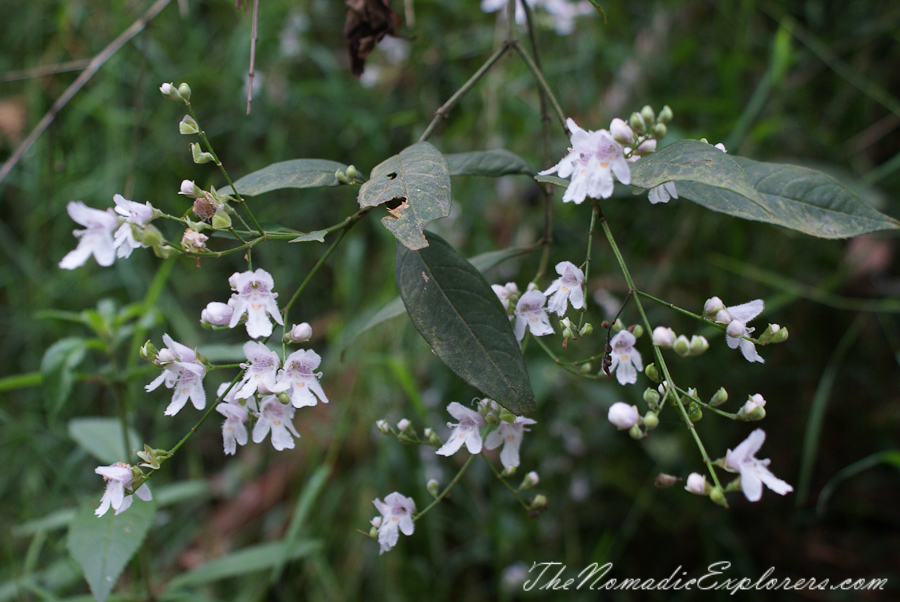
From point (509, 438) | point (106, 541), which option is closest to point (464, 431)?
point (509, 438)

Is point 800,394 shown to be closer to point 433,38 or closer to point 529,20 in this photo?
point 529,20

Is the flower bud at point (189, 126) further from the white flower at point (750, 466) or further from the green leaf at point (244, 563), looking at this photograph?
the green leaf at point (244, 563)

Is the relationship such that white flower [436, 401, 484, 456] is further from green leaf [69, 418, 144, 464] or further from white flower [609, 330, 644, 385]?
green leaf [69, 418, 144, 464]

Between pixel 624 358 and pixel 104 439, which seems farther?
pixel 104 439

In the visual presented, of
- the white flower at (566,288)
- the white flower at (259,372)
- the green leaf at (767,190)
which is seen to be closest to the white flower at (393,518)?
the white flower at (259,372)

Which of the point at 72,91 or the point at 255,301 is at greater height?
the point at 72,91

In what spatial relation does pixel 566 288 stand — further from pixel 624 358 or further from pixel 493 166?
pixel 493 166
